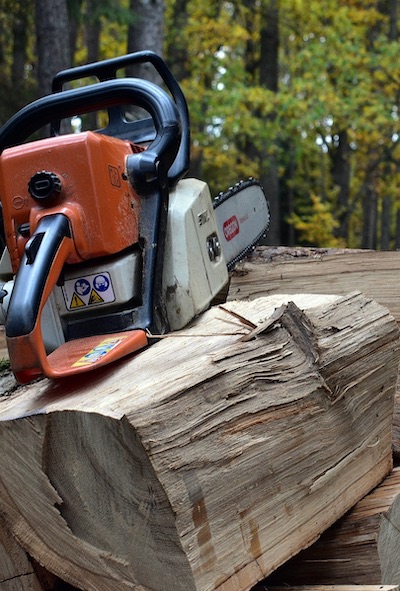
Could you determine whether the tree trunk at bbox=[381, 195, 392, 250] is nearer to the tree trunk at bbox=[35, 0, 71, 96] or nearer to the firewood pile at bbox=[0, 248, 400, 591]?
the tree trunk at bbox=[35, 0, 71, 96]

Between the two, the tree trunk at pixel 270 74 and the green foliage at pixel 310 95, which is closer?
the green foliage at pixel 310 95

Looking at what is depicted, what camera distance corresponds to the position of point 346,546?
181cm

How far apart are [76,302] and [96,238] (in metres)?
0.20

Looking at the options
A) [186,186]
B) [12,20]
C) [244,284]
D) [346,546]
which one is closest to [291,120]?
[12,20]

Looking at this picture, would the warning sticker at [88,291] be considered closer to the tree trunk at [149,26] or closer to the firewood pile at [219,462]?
the firewood pile at [219,462]

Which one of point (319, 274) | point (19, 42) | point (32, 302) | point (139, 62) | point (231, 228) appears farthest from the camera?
point (19, 42)

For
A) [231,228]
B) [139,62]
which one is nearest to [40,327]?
[139,62]

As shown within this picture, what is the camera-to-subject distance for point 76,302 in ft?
6.38

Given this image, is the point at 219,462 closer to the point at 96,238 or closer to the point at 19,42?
the point at 96,238

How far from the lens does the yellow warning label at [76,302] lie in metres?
1.94

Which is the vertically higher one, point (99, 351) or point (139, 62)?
point (139, 62)

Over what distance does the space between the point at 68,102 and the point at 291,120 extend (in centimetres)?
796

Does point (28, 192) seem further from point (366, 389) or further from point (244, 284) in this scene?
point (244, 284)

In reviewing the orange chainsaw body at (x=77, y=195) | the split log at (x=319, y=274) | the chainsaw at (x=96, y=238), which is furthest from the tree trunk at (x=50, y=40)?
the orange chainsaw body at (x=77, y=195)
